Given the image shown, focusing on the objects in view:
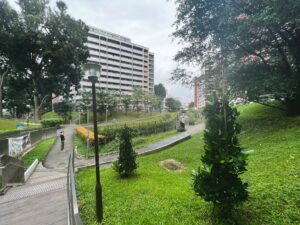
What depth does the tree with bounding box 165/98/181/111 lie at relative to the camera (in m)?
84.8

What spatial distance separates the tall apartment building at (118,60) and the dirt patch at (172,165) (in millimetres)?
67085

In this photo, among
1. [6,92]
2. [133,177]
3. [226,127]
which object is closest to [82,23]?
[6,92]

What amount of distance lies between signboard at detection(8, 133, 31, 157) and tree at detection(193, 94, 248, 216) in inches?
539

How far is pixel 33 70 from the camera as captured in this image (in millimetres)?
35156

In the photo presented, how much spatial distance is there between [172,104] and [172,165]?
75.3 m

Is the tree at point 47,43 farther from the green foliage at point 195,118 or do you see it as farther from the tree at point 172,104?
the tree at point 172,104

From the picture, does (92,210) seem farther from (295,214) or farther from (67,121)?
(67,121)

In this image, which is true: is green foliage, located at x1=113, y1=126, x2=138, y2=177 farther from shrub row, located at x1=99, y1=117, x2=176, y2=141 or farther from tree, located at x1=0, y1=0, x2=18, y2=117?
tree, located at x1=0, y1=0, x2=18, y2=117

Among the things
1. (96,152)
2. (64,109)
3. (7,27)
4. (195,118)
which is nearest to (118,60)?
(64,109)

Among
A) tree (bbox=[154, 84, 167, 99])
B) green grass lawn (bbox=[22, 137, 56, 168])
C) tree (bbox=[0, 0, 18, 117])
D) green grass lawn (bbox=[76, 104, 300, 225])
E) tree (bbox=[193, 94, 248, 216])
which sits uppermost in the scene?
tree (bbox=[0, 0, 18, 117])

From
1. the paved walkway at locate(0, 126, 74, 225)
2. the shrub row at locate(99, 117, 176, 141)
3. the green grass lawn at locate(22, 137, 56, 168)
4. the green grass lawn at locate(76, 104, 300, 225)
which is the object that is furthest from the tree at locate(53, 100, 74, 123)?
the green grass lawn at locate(76, 104, 300, 225)

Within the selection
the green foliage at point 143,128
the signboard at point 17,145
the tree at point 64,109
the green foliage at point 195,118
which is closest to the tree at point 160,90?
the tree at point 64,109

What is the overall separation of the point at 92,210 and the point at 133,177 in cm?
285

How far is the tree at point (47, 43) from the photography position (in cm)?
3138
